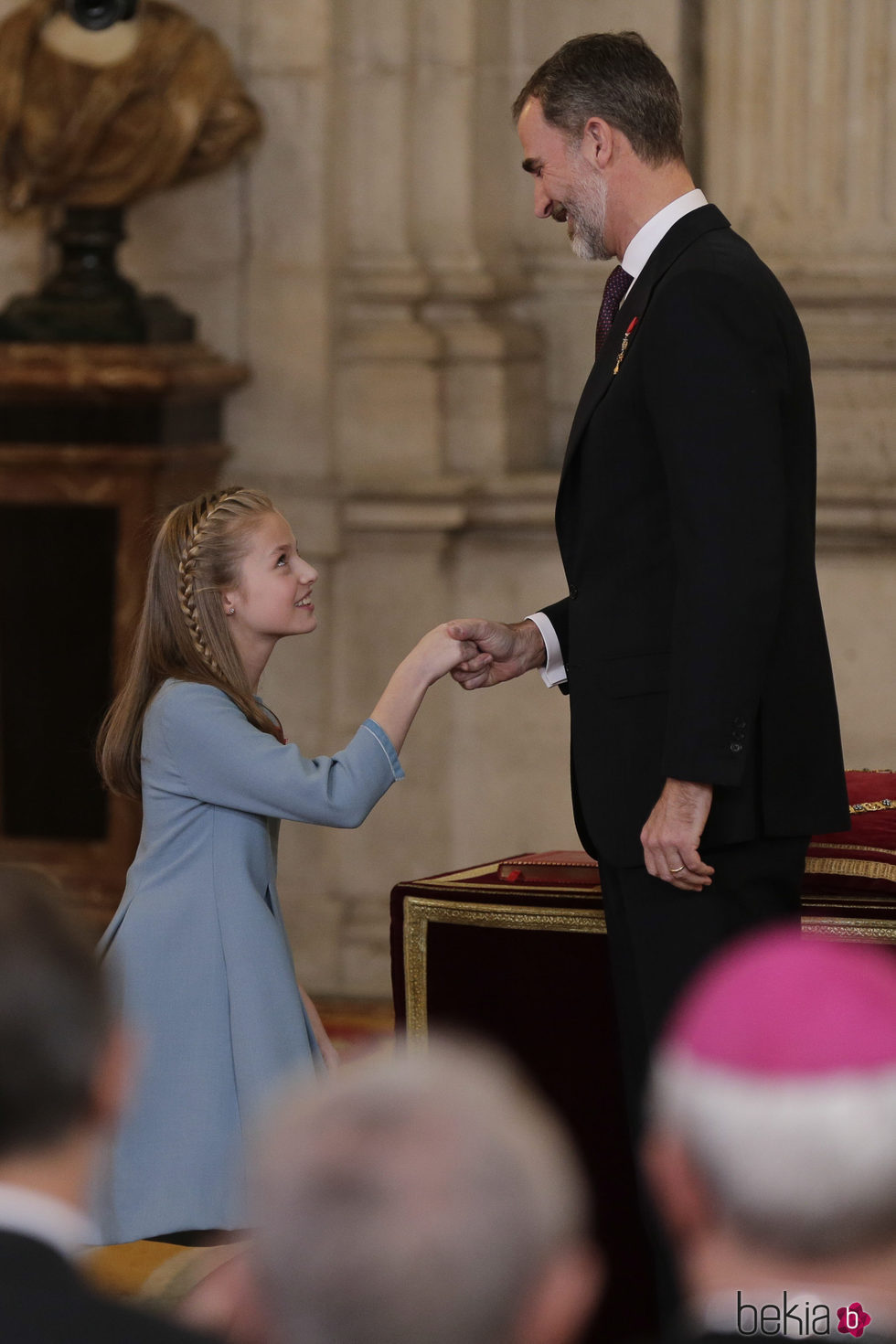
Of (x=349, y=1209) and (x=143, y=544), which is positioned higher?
(x=143, y=544)

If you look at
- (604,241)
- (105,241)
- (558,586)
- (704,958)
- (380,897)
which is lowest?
(380,897)

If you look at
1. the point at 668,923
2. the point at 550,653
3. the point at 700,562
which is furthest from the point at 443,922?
the point at 700,562

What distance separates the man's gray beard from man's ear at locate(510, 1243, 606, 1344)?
1.90m

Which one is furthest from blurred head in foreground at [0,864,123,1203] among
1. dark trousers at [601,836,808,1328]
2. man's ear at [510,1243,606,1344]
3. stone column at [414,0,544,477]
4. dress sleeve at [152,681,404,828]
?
stone column at [414,0,544,477]

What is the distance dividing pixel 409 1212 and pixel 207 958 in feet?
6.33

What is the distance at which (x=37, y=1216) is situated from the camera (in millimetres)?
1287

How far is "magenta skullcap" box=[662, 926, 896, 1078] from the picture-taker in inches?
49.5

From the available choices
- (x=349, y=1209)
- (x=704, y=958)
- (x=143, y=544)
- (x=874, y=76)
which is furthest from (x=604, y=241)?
(x=874, y=76)

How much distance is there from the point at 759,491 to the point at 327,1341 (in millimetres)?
1687

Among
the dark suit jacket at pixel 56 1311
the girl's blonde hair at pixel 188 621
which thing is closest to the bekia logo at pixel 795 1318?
the dark suit jacket at pixel 56 1311

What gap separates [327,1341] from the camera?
1.07 meters

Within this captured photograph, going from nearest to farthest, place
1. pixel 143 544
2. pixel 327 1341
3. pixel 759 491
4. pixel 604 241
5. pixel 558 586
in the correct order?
pixel 327 1341 < pixel 759 491 < pixel 604 241 < pixel 143 544 < pixel 558 586

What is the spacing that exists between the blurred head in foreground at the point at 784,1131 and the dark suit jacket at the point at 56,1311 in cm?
31

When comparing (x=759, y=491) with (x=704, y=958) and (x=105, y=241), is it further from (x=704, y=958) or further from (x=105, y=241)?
(x=105, y=241)
